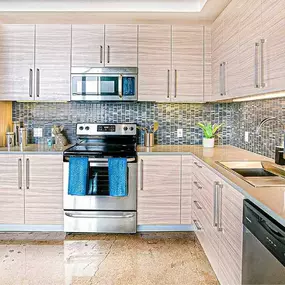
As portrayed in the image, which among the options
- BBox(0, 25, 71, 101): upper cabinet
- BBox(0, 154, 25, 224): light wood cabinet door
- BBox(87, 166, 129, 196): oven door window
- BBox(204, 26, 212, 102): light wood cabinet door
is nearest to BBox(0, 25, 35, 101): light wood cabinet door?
BBox(0, 25, 71, 101): upper cabinet

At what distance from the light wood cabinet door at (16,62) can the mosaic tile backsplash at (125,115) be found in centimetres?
38

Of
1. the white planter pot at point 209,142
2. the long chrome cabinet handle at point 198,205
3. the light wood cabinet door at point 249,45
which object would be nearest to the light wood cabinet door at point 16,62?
the white planter pot at point 209,142

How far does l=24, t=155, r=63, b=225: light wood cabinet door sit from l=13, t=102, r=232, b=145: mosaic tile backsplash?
0.71m

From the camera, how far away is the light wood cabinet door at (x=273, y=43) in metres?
1.95

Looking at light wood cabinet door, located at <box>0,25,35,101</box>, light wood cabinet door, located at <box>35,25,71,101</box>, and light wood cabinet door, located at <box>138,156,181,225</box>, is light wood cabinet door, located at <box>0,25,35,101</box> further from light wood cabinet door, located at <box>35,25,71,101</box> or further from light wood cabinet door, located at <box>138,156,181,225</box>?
light wood cabinet door, located at <box>138,156,181,225</box>

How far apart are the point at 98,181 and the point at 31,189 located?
674mm

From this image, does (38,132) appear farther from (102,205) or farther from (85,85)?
(102,205)

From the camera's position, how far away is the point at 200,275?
107 inches

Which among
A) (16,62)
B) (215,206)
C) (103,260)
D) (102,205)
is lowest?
(103,260)

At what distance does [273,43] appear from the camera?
2.07m

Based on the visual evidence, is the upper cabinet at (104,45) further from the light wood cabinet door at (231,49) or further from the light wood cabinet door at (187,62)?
the light wood cabinet door at (231,49)

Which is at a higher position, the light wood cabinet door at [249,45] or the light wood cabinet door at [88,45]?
the light wood cabinet door at [88,45]

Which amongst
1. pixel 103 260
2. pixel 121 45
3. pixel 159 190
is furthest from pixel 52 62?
pixel 103 260

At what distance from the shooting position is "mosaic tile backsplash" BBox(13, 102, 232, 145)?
416cm
